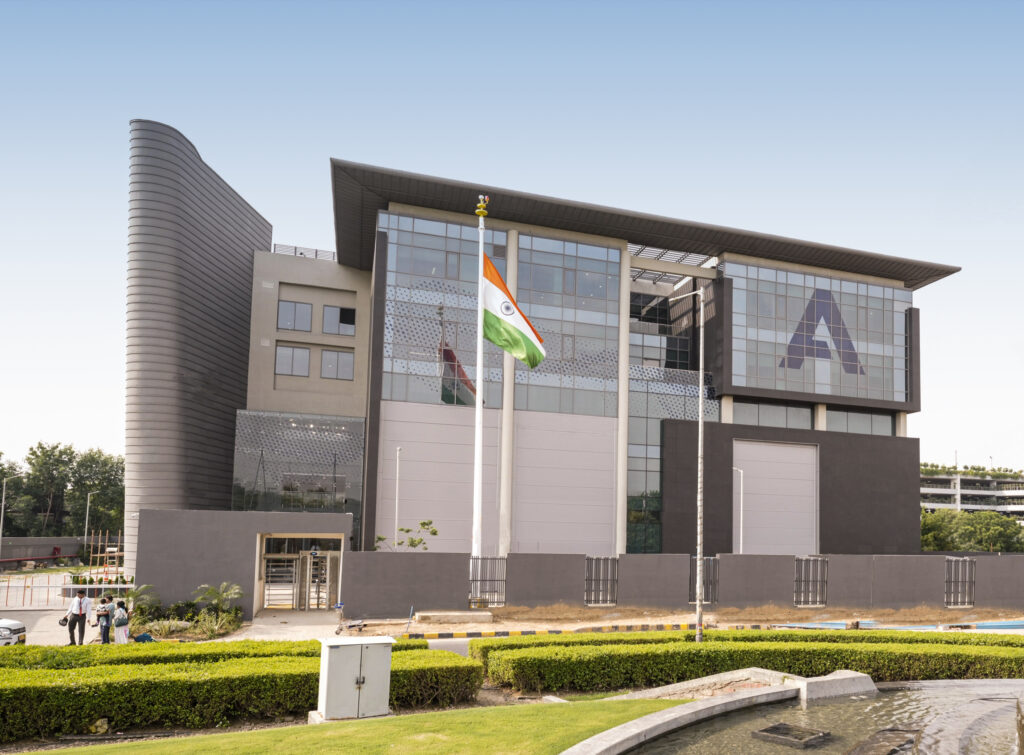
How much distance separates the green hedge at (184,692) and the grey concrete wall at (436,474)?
23392 mm

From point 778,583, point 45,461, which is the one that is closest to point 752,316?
point 778,583

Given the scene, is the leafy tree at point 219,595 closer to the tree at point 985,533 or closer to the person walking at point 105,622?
the person walking at point 105,622

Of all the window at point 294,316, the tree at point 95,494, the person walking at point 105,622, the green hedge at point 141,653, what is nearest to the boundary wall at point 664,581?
the person walking at point 105,622

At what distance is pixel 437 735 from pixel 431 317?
30.8 m

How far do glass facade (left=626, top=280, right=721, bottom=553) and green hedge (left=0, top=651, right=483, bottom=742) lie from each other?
29.1 metres

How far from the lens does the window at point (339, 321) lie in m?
48.7

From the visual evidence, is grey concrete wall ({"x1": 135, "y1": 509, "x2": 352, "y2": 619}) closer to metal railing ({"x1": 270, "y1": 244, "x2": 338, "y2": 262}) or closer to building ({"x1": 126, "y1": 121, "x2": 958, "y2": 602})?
building ({"x1": 126, "y1": 121, "x2": 958, "y2": 602})

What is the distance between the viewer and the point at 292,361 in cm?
4766

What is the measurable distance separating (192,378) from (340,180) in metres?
13.5

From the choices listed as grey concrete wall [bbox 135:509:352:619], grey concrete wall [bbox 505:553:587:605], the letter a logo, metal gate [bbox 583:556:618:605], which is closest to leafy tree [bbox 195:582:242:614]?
grey concrete wall [bbox 135:509:352:619]

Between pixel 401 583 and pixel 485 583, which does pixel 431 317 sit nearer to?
pixel 485 583

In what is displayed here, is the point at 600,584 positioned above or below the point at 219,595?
above

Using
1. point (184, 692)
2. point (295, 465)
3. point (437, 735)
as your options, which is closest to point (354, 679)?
point (437, 735)

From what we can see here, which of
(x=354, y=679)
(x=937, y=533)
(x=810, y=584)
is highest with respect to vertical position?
(x=354, y=679)
